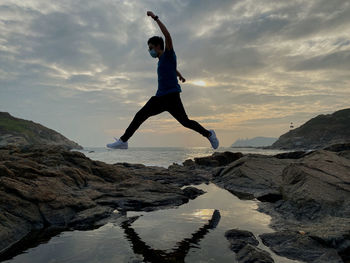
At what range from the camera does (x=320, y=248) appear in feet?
17.4

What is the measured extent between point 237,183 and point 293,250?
8.84 meters

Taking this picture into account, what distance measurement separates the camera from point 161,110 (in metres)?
6.22

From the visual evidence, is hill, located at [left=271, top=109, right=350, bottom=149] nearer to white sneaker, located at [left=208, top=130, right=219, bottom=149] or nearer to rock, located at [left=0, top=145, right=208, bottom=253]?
rock, located at [left=0, top=145, right=208, bottom=253]

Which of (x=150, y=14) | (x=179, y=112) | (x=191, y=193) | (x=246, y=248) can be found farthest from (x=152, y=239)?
(x=191, y=193)

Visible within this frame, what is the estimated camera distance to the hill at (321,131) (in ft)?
503

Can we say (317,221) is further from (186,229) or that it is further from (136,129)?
(136,129)

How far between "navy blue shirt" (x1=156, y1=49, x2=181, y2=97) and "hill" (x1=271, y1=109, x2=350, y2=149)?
516ft

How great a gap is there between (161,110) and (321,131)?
185171 millimetres

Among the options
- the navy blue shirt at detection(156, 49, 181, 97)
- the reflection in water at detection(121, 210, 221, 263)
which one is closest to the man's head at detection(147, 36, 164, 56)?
the navy blue shirt at detection(156, 49, 181, 97)

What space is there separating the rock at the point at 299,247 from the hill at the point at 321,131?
155973 mm

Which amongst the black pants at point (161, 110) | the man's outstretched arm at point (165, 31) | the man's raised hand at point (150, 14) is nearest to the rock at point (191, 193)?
the black pants at point (161, 110)

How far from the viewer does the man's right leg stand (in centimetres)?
616

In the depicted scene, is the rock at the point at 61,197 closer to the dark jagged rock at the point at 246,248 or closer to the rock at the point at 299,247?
the dark jagged rock at the point at 246,248

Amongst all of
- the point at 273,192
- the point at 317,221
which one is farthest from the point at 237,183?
the point at 317,221
